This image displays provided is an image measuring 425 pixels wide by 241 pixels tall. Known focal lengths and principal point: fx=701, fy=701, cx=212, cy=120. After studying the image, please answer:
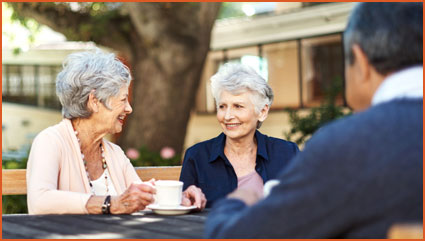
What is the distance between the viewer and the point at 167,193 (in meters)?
2.87

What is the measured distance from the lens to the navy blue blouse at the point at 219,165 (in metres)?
3.73

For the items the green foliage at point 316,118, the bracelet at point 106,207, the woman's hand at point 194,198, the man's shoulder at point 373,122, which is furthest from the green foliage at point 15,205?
the green foliage at point 316,118

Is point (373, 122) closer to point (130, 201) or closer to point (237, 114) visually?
point (130, 201)

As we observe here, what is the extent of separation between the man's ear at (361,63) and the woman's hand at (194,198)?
1392mm

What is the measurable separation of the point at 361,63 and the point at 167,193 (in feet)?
4.38

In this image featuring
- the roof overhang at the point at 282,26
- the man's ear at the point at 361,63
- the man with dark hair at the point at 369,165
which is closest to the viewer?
the man with dark hair at the point at 369,165

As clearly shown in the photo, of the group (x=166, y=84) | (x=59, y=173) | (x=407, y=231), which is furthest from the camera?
(x=166, y=84)

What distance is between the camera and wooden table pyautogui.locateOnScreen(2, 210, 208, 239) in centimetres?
218

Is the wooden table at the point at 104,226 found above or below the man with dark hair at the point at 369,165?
below

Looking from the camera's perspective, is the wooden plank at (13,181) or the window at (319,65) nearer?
the wooden plank at (13,181)

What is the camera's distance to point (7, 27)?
53.8 feet

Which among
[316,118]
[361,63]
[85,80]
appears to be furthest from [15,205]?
[316,118]

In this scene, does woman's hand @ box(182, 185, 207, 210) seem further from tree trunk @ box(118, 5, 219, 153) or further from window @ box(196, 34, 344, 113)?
window @ box(196, 34, 344, 113)

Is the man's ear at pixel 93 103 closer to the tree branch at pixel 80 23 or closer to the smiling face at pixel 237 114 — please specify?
the smiling face at pixel 237 114
